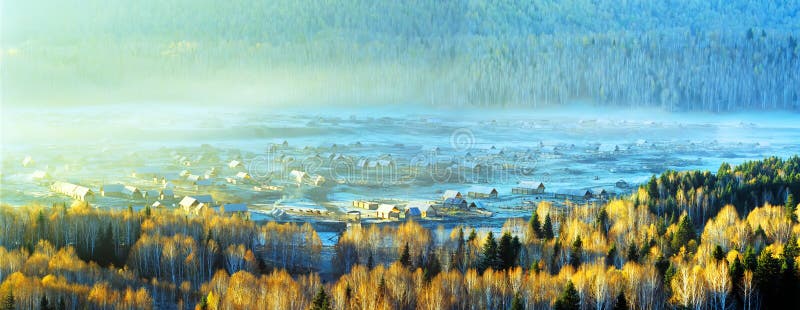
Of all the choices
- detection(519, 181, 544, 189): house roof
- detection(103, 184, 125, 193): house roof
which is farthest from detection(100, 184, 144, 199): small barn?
detection(519, 181, 544, 189): house roof

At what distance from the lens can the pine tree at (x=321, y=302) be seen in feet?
51.3

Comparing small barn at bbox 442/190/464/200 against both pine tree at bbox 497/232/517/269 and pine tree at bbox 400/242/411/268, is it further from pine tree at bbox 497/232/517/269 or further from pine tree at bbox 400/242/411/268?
pine tree at bbox 400/242/411/268

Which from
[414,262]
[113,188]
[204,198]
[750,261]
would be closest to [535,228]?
[414,262]

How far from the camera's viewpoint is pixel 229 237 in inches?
Result: 848

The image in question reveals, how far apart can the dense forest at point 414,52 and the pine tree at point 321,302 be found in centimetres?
5132

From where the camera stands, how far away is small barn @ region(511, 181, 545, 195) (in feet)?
109

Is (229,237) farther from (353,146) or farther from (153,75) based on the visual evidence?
(153,75)

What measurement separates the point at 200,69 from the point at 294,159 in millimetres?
36177

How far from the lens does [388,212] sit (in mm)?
28141

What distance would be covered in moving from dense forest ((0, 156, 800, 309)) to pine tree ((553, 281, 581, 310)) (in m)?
0.02

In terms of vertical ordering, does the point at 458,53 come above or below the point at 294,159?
above

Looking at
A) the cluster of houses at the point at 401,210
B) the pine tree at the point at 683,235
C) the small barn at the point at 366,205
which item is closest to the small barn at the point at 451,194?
the cluster of houses at the point at 401,210

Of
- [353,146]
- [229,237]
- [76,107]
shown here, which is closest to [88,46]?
[76,107]

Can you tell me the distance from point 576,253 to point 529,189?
13.3m
